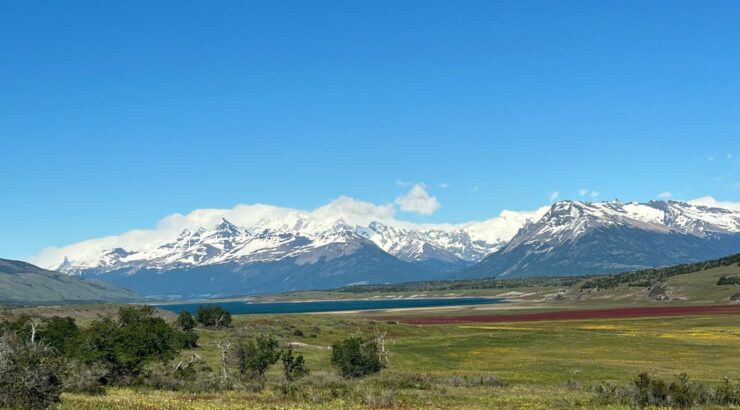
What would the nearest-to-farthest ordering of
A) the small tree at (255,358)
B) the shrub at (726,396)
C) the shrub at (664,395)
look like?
the shrub at (664,395)
the shrub at (726,396)
the small tree at (255,358)

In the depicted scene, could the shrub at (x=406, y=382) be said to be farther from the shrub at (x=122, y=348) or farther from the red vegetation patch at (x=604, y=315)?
the red vegetation patch at (x=604, y=315)

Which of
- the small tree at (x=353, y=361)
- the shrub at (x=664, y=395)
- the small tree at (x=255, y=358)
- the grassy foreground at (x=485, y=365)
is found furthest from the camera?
the small tree at (x=255, y=358)

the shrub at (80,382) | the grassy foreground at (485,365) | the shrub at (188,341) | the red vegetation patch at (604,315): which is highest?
the shrub at (80,382)

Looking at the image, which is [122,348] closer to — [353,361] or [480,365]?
[353,361]

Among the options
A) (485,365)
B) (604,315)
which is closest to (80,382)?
(485,365)

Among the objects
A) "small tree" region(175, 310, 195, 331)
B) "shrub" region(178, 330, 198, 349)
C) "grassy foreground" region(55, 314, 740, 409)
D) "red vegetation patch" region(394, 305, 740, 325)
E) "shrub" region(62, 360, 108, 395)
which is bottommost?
"red vegetation patch" region(394, 305, 740, 325)

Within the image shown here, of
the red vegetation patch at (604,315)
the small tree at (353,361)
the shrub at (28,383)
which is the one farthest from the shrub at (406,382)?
the red vegetation patch at (604,315)

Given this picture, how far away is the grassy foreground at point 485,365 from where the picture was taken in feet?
119

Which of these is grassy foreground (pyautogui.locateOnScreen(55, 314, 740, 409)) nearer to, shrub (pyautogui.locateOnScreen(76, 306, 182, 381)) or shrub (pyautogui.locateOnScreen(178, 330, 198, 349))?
shrub (pyautogui.locateOnScreen(178, 330, 198, 349))

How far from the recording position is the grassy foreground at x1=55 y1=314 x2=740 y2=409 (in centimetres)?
3612

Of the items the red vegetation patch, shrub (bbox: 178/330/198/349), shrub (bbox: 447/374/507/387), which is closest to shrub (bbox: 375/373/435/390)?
shrub (bbox: 447/374/507/387)

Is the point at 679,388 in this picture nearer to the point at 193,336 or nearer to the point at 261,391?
the point at 261,391

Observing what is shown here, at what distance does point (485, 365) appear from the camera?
2793 inches

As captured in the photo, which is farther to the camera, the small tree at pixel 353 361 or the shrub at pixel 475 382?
the small tree at pixel 353 361
